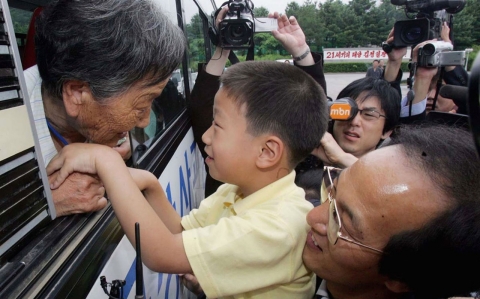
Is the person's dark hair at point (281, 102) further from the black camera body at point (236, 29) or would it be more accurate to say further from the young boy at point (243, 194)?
the black camera body at point (236, 29)

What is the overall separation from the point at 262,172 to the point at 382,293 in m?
0.51

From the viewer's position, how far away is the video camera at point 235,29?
266cm

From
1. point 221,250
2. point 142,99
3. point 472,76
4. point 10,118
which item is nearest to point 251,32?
point 142,99

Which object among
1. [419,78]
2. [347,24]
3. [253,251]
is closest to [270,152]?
[253,251]

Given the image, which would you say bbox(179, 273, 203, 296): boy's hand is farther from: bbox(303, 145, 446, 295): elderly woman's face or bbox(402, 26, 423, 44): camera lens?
bbox(402, 26, 423, 44): camera lens

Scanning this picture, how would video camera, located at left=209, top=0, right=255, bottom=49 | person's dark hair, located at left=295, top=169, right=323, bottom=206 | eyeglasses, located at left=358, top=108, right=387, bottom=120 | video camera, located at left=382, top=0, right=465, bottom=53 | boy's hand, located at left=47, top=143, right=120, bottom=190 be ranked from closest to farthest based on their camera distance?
boy's hand, located at left=47, top=143, right=120, bottom=190 → person's dark hair, located at left=295, top=169, right=323, bottom=206 → eyeglasses, located at left=358, top=108, right=387, bottom=120 → video camera, located at left=209, top=0, right=255, bottom=49 → video camera, located at left=382, top=0, right=465, bottom=53

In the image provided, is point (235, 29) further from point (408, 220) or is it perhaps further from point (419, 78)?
point (408, 220)

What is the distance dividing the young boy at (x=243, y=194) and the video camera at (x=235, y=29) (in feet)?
4.28

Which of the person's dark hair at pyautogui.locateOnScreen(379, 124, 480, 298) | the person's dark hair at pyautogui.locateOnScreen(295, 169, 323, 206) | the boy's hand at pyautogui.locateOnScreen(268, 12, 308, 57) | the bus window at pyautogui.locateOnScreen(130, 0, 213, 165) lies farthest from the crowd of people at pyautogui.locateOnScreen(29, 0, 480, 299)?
the boy's hand at pyautogui.locateOnScreen(268, 12, 308, 57)

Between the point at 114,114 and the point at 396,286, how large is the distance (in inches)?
36.7

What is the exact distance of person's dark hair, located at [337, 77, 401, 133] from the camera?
2309 millimetres

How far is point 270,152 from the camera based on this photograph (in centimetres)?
129

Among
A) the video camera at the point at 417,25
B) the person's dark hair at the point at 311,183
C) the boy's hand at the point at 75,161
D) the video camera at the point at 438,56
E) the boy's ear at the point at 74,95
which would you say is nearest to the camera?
the boy's hand at the point at 75,161

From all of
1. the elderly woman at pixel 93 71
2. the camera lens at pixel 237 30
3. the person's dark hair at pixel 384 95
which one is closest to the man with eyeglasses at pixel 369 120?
the person's dark hair at pixel 384 95
